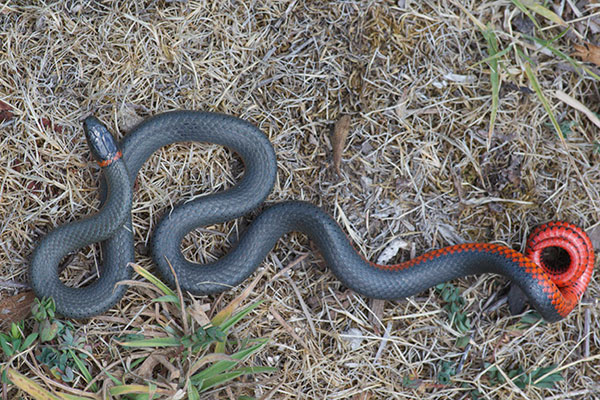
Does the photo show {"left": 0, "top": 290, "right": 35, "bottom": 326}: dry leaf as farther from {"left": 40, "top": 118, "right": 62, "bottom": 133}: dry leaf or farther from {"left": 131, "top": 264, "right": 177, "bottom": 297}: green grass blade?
{"left": 40, "top": 118, "right": 62, "bottom": 133}: dry leaf

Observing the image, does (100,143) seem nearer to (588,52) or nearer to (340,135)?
(340,135)

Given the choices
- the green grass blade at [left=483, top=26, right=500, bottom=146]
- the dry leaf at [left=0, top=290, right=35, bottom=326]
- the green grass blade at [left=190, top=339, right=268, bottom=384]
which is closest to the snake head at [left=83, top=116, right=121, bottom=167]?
the dry leaf at [left=0, top=290, right=35, bottom=326]

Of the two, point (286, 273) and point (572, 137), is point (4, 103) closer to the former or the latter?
point (286, 273)

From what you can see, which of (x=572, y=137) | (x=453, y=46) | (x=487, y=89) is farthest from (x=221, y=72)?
(x=572, y=137)

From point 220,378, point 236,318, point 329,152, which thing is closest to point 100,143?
point 236,318

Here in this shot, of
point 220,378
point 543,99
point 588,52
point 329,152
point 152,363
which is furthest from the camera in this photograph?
point 588,52

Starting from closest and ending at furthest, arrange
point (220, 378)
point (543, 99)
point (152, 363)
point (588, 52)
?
point (220, 378), point (152, 363), point (543, 99), point (588, 52)

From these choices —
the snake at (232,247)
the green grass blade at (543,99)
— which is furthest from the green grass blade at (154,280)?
the green grass blade at (543,99)
